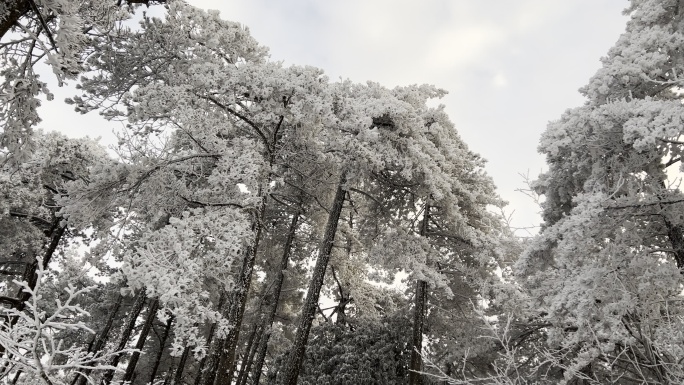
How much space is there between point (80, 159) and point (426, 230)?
11.3 meters

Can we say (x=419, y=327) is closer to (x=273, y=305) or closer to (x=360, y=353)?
(x=360, y=353)

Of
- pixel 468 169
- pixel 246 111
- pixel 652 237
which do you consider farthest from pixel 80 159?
pixel 652 237

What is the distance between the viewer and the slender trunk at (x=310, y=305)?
9.84 m

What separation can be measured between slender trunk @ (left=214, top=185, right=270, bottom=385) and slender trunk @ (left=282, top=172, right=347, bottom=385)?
168cm

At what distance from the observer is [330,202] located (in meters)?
13.7

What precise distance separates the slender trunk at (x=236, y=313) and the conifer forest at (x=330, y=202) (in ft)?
0.12

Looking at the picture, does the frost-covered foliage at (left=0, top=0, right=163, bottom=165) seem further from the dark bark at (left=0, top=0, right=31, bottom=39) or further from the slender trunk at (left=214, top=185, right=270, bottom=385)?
the slender trunk at (left=214, top=185, right=270, bottom=385)

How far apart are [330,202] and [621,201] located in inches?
341

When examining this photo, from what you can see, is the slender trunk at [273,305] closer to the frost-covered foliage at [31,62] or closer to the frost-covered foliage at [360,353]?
the frost-covered foliage at [360,353]

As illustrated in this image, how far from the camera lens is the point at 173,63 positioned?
340 inches

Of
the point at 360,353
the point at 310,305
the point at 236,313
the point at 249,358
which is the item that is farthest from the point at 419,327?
the point at 249,358

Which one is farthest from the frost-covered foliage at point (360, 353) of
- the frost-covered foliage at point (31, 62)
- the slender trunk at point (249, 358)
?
the frost-covered foliage at point (31, 62)

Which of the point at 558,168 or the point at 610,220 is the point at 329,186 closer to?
the point at 558,168

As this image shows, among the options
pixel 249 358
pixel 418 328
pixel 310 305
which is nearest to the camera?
pixel 310 305
